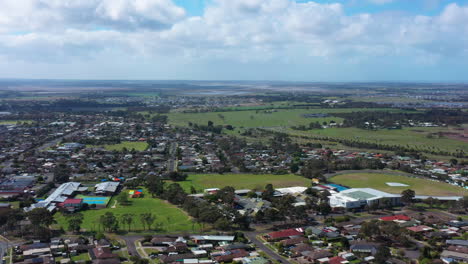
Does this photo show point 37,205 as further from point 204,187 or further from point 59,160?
point 59,160

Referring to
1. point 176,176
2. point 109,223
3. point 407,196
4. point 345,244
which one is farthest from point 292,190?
point 109,223

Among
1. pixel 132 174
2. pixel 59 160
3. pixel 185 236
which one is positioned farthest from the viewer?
pixel 59 160

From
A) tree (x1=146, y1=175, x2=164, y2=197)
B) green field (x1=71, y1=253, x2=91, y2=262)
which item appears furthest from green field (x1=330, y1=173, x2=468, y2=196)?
green field (x1=71, y1=253, x2=91, y2=262)

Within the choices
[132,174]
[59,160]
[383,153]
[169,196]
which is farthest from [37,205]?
[383,153]

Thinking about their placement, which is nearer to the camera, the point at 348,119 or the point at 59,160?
the point at 59,160

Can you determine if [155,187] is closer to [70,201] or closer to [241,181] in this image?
[70,201]

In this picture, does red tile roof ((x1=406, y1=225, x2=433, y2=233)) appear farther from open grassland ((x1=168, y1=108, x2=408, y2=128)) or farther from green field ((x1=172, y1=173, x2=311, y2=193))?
open grassland ((x1=168, y1=108, x2=408, y2=128))

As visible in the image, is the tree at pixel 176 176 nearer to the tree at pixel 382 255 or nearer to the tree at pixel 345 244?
the tree at pixel 345 244

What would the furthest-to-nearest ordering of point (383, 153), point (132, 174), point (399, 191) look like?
point (383, 153)
point (132, 174)
point (399, 191)
